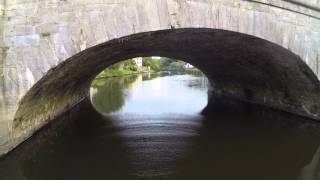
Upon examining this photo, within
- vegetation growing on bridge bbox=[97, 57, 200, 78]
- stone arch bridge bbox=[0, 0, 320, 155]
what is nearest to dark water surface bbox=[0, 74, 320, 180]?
stone arch bridge bbox=[0, 0, 320, 155]

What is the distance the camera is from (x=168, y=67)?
251 feet

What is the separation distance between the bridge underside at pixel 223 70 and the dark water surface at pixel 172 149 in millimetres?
552

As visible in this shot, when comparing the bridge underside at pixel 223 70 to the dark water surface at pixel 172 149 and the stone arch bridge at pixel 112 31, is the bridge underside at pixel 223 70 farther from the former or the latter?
the dark water surface at pixel 172 149

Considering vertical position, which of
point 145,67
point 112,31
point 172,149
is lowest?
point 172,149

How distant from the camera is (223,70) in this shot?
15.8 m

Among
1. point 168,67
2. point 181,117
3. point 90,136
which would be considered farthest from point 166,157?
point 168,67

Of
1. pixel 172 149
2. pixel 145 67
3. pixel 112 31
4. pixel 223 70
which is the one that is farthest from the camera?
pixel 145 67

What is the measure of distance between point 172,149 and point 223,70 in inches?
306

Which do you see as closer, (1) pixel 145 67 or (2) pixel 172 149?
(2) pixel 172 149

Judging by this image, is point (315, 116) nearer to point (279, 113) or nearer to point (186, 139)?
point (279, 113)

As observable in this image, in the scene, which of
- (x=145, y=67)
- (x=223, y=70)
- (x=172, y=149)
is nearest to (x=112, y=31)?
(x=172, y=149)

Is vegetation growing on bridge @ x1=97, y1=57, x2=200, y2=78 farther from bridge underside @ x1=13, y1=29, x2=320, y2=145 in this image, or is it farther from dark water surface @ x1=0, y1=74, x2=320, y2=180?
dark water surface @ x1=0, y1=74, x2=320, y2=180

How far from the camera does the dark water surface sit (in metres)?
7.02

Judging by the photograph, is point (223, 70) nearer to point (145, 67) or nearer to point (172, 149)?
point (172, 149)
